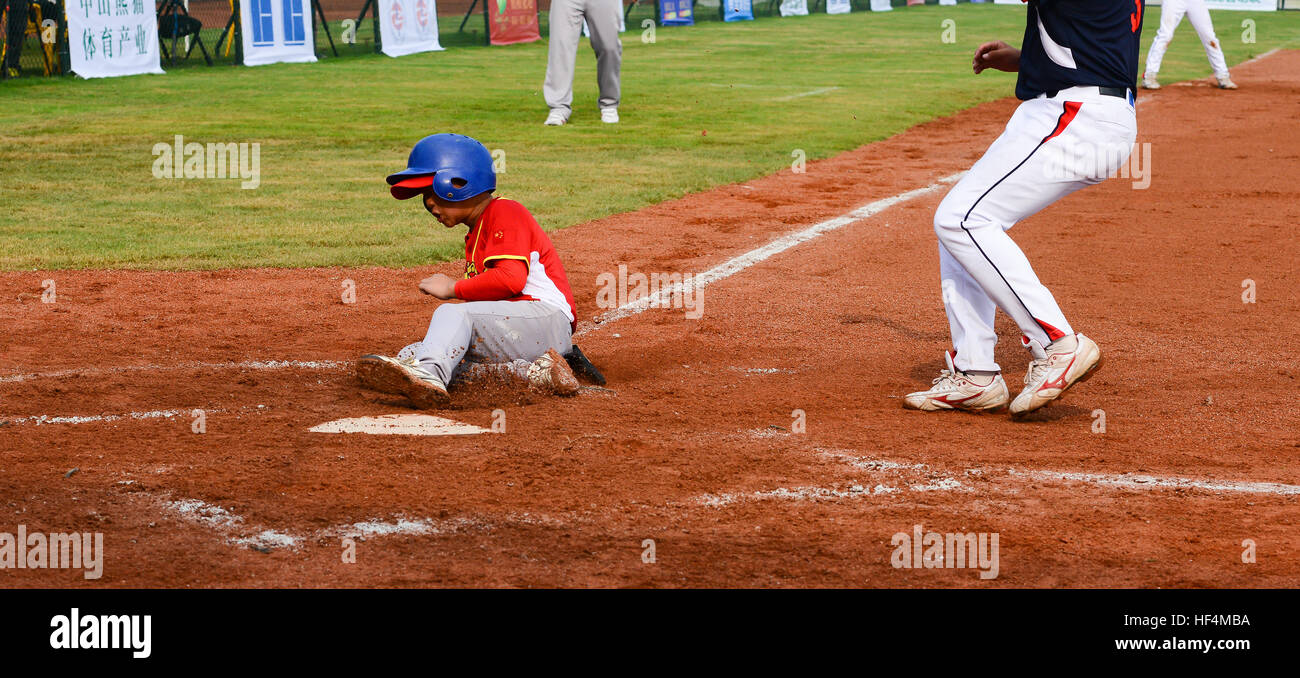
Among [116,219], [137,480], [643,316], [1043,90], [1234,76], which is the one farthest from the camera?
[1234,76]

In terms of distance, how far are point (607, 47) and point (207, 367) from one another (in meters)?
9.34

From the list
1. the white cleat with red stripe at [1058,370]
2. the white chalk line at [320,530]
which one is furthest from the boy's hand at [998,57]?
the white chalk line at [320,530]

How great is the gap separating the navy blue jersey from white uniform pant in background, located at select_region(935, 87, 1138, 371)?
0.21ft

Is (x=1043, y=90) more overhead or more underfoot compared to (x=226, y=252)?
more overhead

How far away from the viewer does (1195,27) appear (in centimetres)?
1873

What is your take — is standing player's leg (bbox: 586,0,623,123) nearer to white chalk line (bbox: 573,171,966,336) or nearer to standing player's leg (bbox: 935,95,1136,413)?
white chalk line (bbox: 573,171,966,336)

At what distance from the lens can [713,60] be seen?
2320 cm

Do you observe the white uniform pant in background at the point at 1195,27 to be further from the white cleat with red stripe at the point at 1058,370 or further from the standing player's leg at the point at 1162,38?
the white cleat with red stripe at the point at 1058,370

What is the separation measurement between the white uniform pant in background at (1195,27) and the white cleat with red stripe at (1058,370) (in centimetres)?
1522

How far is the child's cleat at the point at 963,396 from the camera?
5082 millimetres

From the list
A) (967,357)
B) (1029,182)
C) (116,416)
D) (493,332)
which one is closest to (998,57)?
(1029,182)

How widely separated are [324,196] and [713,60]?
14089 millimetres
